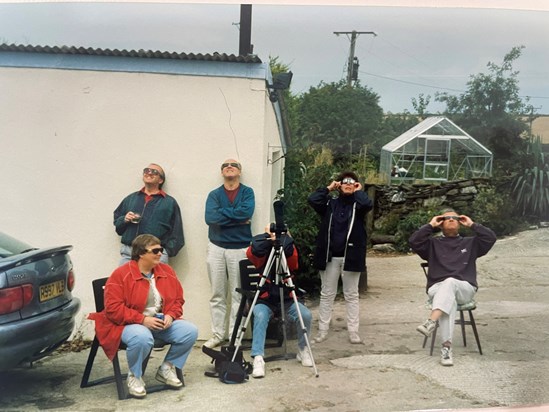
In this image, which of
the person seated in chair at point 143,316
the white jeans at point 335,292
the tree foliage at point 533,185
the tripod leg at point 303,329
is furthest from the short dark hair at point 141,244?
the tree foliage at point 533,185

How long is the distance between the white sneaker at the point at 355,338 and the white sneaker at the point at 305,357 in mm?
249

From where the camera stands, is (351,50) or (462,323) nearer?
(351,50)

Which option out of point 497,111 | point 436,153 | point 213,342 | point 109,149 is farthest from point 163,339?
point 497,111

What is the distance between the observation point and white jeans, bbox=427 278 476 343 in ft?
12.7

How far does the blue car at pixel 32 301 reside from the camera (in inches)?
129

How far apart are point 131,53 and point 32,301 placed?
1.28m

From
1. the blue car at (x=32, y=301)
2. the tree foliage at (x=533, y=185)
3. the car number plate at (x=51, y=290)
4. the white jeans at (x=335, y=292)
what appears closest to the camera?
the blue car at (x=32, y=301)

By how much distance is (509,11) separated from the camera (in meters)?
3.54

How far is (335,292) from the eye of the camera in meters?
4.19

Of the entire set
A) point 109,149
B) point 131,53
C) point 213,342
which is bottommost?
point 213,342

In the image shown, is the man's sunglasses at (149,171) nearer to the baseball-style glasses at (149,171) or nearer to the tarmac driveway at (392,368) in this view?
the baseball-style glasses at (149,171)

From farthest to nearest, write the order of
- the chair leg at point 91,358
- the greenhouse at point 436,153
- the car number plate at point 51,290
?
the chair leg at point 91,358
the car number plate at point 51,290
the greenhouse at point 436,153

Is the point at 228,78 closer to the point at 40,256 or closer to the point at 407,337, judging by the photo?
the point at 40,256

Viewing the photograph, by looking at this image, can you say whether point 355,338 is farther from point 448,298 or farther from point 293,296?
point 448,298
